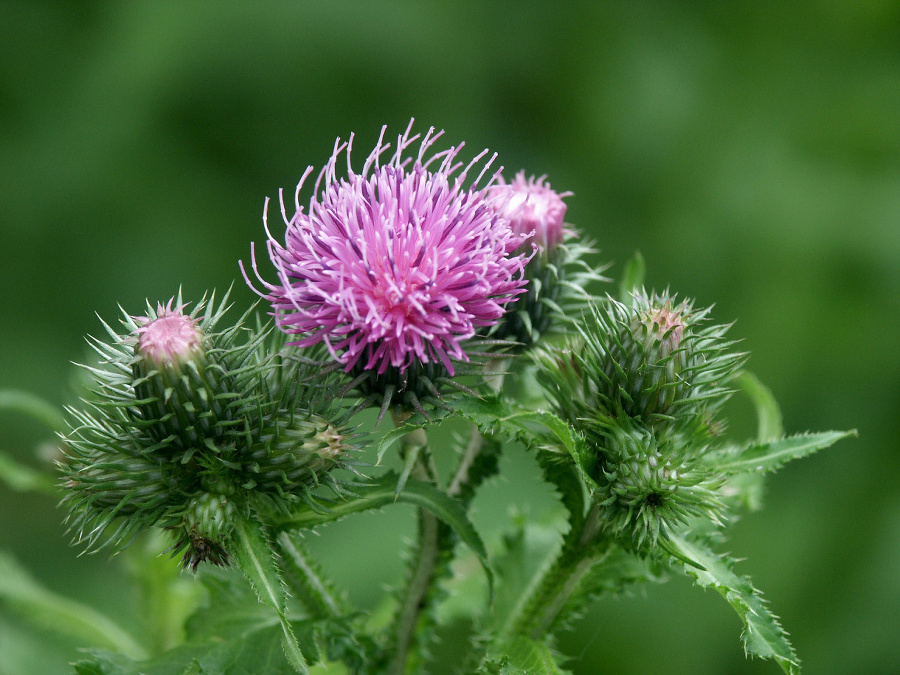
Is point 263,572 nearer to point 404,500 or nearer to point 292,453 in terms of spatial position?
point 292,453

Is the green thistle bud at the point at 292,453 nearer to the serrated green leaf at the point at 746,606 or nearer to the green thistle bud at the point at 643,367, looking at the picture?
the green thistle bud at the point at 643,367

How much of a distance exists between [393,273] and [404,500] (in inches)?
32.3

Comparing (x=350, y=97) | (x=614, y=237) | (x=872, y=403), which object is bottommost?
(x=872, y=403)

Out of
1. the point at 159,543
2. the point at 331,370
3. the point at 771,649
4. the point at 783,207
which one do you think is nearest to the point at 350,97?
the point at 783,207

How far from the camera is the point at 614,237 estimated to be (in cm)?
690

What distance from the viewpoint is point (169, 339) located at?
2.66m

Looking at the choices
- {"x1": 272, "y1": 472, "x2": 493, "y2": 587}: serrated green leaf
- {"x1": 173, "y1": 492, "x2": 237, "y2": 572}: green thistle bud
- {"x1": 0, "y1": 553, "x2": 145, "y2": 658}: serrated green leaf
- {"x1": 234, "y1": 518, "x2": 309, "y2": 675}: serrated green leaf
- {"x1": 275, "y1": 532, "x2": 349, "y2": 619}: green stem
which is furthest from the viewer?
{"x1": 0, "y1": 553, "x2": 145, "y2": 658}: serrated green leaf

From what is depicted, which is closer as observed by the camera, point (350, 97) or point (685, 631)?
point (685, 631)

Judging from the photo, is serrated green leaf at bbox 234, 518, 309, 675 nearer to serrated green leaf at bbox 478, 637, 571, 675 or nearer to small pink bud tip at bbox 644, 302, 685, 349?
serrated green leaf at bbox 478, 637, 571, 675

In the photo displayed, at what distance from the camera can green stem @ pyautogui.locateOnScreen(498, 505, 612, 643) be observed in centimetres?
312

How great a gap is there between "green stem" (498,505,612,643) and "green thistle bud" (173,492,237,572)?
48.1 inches

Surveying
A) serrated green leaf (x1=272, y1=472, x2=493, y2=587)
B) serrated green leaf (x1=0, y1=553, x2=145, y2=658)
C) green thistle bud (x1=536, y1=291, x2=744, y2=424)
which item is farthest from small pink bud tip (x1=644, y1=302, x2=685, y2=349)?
serrated green leaf (x1=0, y1=553, x2=145, y2=658)

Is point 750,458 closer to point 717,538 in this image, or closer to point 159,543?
point 717,538

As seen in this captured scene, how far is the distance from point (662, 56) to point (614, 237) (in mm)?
1723
